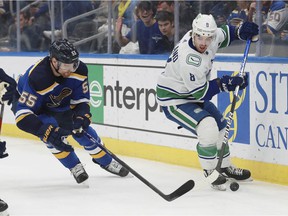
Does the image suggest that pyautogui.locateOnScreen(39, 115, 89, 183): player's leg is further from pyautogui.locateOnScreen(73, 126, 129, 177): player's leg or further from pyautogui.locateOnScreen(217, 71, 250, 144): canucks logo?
pyautogui.locateOnScreen(217, 71, 250, 144): canucks logo

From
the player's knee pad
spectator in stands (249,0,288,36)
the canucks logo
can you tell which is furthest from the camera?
the canucks logo

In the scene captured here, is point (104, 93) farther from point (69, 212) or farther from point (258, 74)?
point (69, 212)

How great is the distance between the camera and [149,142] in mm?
6363

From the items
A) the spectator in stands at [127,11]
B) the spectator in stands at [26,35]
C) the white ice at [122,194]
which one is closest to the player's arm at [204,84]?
the white ice at [122,194]

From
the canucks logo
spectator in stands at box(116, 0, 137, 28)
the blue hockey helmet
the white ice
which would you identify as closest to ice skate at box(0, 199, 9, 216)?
the white ice

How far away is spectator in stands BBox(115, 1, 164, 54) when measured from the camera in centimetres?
635

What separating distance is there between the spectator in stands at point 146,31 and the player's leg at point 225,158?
1237 mm

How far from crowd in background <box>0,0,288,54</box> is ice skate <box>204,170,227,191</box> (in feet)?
3.35

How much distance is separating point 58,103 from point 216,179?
1137 millimetres

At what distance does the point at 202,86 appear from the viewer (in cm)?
483

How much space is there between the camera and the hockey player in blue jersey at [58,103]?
4844mm

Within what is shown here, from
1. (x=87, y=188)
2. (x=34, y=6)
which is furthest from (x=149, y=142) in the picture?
(x=34, y=6)

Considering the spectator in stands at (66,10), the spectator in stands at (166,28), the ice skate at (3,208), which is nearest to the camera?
the ice skate at (3,208)

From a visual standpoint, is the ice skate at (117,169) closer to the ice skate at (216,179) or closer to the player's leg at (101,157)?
the player's leg at (101,157)
